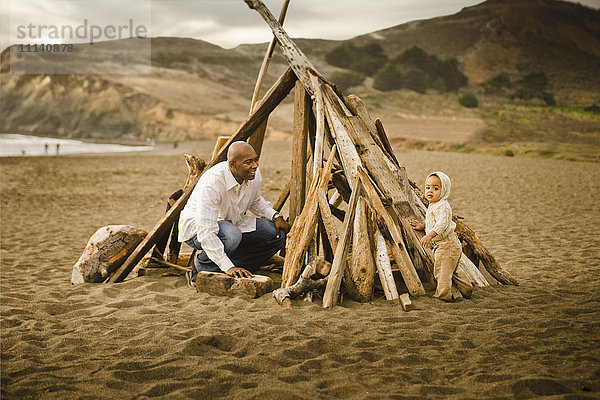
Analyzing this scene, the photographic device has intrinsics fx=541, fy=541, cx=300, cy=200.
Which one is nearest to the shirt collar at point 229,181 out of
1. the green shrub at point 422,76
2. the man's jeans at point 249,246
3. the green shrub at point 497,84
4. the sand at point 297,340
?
the man's jeans at point 249,246

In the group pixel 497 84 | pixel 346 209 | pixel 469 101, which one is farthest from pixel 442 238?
pixel 497 84

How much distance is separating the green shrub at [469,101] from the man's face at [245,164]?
116ft

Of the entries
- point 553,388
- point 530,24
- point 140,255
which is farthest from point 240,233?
point 530,24

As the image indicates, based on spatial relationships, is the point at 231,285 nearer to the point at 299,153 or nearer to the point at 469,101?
the point at 299,153

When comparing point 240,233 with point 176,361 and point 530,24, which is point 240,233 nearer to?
point 176,361

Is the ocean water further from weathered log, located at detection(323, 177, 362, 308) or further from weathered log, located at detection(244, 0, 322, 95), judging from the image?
weathered log, located at detection(323, 177, 362, 308)

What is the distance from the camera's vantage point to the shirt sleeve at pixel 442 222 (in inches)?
168

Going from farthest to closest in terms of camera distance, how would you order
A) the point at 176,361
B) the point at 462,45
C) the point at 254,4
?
1. the point at 462,45
2. the point at 254,4
3. the point at 176,361

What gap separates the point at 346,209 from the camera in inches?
183

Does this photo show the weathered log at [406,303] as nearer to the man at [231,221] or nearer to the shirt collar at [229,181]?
the man at [231,221]

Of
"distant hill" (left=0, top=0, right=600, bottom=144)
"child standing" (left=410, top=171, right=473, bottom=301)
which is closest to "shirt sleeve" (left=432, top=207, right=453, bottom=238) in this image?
"child standing" (left=410, top=171, right=473, bottom=301)

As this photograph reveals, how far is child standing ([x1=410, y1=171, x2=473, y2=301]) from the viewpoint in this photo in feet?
14.1

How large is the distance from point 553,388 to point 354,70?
48.1 m

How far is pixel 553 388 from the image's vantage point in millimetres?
2801
